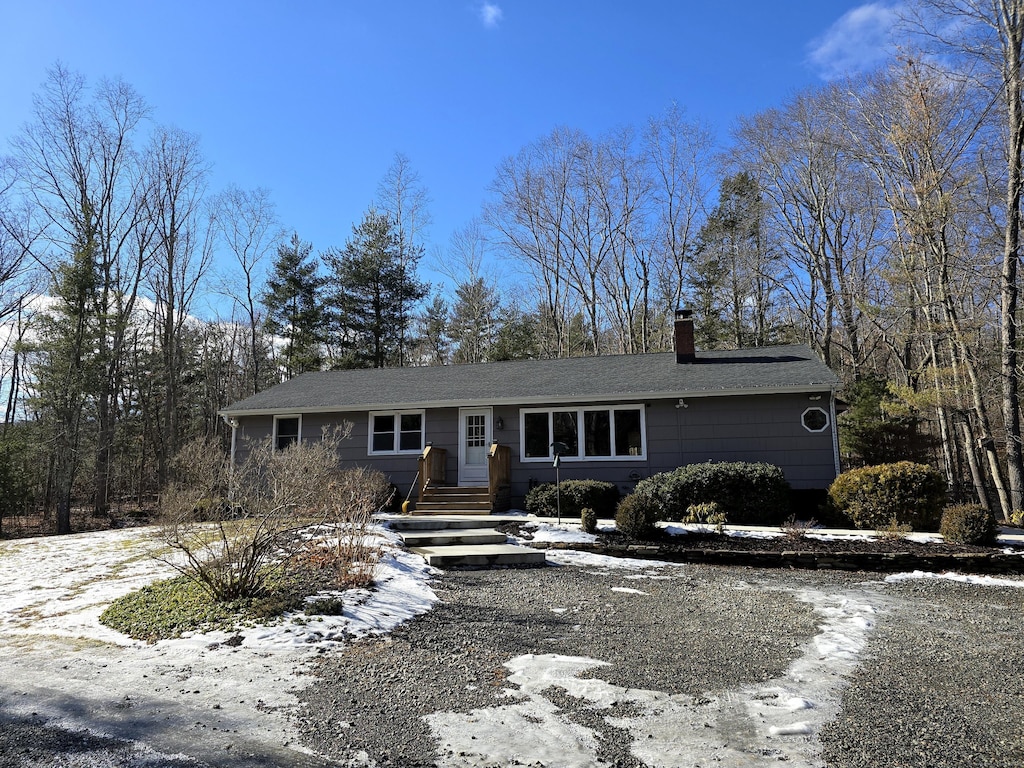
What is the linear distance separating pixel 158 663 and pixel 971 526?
33.8 ft

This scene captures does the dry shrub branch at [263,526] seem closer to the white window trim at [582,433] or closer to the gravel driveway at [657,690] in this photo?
the gravel driveway at [657,690]

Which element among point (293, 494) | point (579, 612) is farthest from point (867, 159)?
point (293, 494)

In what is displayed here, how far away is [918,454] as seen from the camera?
637 inches

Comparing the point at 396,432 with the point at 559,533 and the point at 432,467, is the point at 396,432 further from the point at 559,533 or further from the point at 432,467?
the point at 559,533

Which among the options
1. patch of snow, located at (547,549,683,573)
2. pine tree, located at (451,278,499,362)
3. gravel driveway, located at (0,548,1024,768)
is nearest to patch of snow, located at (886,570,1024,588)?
gravel driveway, located at (0,548,1024,768)

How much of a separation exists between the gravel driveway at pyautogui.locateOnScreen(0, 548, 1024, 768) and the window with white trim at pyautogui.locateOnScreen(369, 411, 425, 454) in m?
8.21

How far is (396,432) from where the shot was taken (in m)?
15.0

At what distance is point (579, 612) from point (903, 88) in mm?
15671

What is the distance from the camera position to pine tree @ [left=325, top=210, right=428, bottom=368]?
26.0 metres

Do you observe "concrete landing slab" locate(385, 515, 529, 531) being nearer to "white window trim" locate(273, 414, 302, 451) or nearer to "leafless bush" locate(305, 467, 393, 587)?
"leafless bush" locate(305, 467, 393, 587)

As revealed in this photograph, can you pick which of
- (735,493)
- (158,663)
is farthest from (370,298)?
(158,663)

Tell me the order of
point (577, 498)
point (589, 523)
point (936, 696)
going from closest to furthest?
point (936, 696), point (589, 523), point (577, 498)

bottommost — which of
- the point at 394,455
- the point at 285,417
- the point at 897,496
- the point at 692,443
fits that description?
the point at 897,496

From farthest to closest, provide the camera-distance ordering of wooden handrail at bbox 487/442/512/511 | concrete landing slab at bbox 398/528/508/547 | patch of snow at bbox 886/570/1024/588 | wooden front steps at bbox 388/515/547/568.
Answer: wooden handrail at bbox 487/442/512/511
concrete landing slab at bbox 398/528/508/547
wooden front steps at bbox 388/515/547/568
patch of snow at bbox 886/570/1024/588
